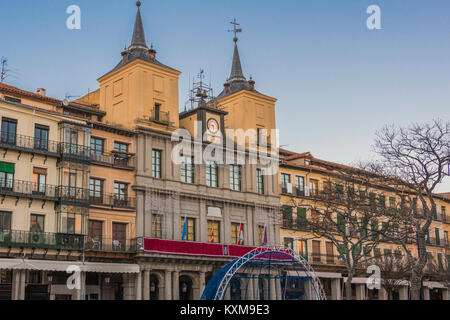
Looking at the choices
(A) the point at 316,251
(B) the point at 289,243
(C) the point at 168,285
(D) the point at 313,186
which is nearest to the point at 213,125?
(B) the point at 289,243

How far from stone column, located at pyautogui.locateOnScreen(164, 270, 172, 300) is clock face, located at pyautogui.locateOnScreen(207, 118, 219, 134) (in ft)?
42.3

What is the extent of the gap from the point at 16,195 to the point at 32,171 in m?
2.23

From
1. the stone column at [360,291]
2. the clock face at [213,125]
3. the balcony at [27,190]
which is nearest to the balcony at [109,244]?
the balcony at [27,190]

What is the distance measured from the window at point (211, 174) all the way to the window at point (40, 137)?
13.8 m

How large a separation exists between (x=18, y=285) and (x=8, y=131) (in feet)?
31.9

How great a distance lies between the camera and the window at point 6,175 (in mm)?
38031

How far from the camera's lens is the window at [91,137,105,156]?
142 feet

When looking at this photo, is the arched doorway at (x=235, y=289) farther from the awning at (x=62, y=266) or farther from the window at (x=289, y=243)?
the awning at (x=62, y=266)

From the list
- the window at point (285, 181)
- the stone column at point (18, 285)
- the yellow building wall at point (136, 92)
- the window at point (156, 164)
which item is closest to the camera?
the stone column at point (18, 285)

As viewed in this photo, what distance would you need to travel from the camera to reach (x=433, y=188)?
3412 centimetres

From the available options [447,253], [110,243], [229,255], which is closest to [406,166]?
[229,255]

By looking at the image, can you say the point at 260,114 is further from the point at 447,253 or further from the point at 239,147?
the point at 447,253

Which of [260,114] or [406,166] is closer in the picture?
[406,166]

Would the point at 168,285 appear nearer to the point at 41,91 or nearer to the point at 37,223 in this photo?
the point at 37,223
